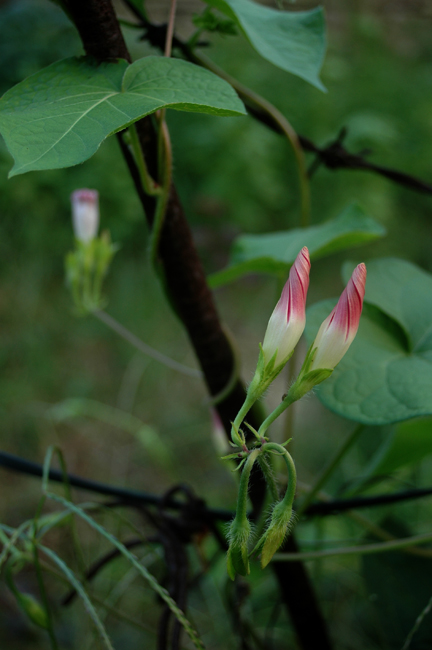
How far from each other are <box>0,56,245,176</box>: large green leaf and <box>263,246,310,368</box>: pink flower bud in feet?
0.33

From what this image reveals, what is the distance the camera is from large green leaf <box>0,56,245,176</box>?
0.25 meters

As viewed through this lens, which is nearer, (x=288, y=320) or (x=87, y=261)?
(x=288, y=320)

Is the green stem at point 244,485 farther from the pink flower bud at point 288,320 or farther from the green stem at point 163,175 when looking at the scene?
the green stem at point 163,175

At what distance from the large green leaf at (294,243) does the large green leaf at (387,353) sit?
0.05m

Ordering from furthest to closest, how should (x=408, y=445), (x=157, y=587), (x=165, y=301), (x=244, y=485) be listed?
1. (x=165, y=301)
2. (x=408, y=445)
3. (x=157, y=587)
4. (x=244, y=485)

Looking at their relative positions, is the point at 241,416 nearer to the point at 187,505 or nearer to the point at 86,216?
the point at 187,505

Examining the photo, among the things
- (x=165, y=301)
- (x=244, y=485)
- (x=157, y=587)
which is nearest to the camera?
(x=244, y=485)

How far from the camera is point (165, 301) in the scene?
2.46 ft

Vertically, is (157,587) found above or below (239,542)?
below

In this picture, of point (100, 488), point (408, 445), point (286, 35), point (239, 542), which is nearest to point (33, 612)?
point (100, 488)

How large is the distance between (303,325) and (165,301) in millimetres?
503

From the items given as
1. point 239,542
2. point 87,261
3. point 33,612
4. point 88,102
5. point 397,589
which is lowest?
point 397,589

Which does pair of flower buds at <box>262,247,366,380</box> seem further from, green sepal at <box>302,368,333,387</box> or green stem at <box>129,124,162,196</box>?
green stem at <box>129,124,162,196</box>

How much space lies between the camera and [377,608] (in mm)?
603
